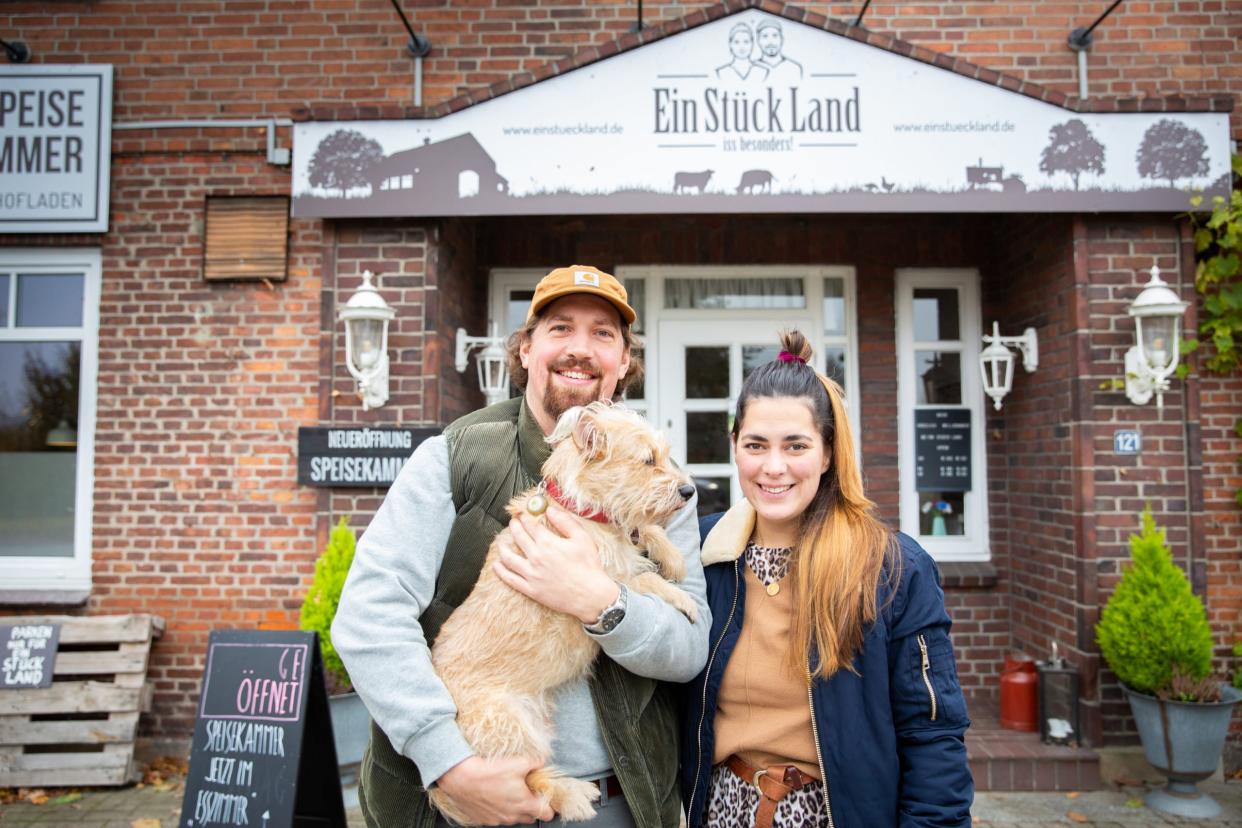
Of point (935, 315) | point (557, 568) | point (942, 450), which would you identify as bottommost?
point (557, 568)

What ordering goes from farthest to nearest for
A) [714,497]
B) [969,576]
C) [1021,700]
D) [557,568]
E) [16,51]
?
[714,497], [969,576], [16,51], [1021,700], [557,568]

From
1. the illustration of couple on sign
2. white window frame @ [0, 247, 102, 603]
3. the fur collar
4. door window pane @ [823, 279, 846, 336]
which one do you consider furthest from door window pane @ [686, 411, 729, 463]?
white window frame @ [0, 247, 102, 603]

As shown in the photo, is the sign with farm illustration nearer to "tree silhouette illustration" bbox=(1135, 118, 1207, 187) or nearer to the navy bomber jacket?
"tree silhouette illustration" bbox=(1135, 118, 1207, 187)

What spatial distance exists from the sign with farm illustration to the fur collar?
113 inches

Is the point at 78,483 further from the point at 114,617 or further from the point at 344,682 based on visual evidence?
the point at 344,682

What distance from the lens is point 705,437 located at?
5668 millimetres

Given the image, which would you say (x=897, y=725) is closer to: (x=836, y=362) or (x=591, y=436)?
(x=591, y=436)

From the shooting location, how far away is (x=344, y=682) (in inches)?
169

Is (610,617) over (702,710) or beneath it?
over

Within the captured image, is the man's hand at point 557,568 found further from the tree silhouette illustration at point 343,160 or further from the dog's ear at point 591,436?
the tree silhouette illustration at point 343,160

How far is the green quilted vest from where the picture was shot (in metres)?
1.74

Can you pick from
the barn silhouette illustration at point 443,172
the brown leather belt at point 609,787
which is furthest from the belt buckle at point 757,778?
the barn silhouette illustration at point 443,172

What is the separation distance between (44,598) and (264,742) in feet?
8.75

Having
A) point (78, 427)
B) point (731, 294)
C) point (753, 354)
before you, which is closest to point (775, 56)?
point (731, 294)
